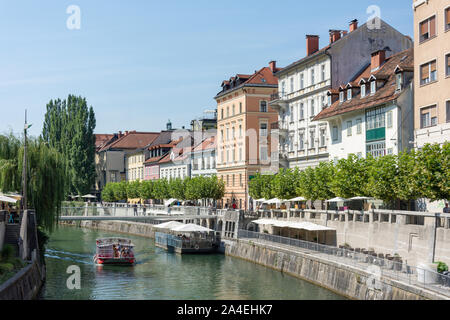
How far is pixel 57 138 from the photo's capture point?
345ft

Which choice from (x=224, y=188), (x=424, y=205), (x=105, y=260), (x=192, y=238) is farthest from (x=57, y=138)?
(x=424, y=205)

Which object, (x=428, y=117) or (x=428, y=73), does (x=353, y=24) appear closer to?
(x=428, y=73)

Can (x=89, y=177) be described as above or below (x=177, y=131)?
below

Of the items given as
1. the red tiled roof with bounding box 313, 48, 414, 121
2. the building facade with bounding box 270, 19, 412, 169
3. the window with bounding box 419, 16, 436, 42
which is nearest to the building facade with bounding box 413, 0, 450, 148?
the window with bounding box 419, 16, 436, 42

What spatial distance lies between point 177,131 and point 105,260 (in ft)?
223

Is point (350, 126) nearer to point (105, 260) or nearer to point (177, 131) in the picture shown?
point (105, 260)

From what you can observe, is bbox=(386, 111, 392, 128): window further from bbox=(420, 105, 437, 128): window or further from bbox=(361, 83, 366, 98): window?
bbox=(420, 105, 437, 128): window

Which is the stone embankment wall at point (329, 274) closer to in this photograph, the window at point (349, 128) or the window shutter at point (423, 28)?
the window at point (349, 128)

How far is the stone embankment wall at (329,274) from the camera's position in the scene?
87.9 ft

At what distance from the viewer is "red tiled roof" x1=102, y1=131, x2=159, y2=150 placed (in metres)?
131

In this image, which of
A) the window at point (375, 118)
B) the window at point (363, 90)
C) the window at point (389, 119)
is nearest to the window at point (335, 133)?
the window at point (363, 90)

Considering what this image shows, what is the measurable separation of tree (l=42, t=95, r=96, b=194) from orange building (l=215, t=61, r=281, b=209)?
101ft

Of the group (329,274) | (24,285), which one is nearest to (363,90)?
(329,274)
